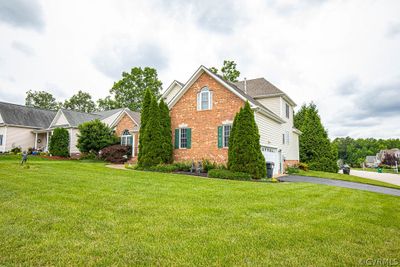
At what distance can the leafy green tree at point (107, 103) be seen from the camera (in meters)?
47.2

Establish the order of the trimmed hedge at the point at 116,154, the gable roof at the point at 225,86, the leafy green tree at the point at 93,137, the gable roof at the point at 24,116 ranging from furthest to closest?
the gable roof at the point at 24,116 < the leafy green tree at the point at 93,137 < the trimmed hedge at the point at 116,154 < the gable roof at the point at 225,86

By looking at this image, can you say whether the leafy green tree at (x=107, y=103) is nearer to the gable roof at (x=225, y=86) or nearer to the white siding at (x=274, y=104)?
the gable roof at (x=225, y=86)

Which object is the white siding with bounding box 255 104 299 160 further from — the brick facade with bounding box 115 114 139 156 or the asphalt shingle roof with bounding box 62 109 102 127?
the asphalt shingle roof with bounding box 62 109 102 127

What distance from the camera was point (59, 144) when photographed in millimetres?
24797

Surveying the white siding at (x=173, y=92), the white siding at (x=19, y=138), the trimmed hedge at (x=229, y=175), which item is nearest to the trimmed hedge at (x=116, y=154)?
the white siding at (x=173, y=92)

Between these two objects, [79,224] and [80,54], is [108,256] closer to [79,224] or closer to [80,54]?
[79,224]

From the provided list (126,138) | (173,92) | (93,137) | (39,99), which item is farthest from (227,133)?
(39,99)

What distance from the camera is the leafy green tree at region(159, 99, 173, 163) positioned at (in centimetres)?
1620

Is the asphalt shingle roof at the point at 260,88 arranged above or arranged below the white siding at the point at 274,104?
above

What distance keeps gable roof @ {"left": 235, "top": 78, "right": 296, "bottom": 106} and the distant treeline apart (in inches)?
2973

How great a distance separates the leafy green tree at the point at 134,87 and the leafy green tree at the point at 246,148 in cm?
3398

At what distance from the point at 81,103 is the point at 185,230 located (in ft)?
182

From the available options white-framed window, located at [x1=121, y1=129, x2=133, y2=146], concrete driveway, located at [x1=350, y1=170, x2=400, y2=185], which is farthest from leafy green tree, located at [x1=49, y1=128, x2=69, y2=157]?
concrete driveway, located at [x1=350, y1=170, x2=400, y2=185]

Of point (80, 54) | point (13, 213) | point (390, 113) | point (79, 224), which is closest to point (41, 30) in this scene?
point (80, 54)
